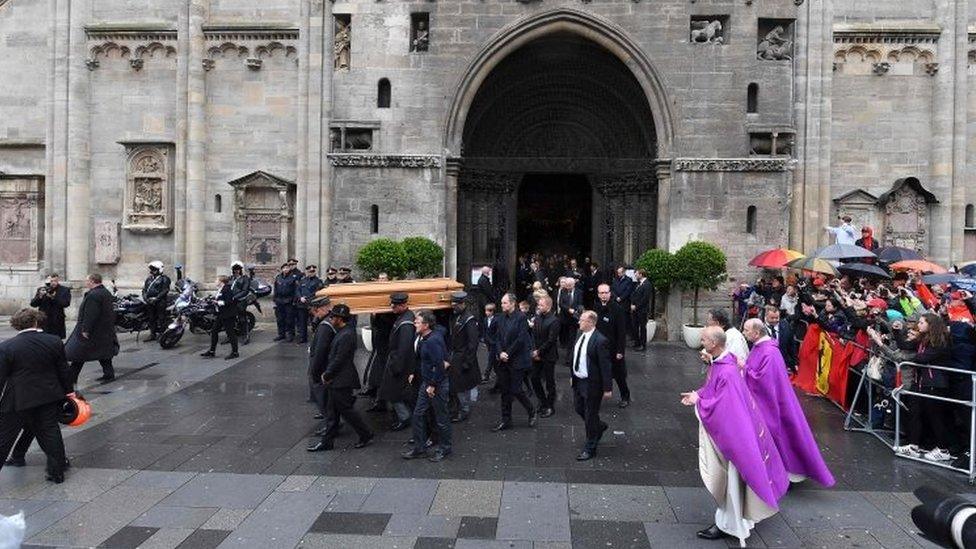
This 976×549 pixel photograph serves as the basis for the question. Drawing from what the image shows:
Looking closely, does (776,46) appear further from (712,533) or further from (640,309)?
(712,533)

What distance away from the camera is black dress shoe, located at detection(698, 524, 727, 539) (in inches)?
220

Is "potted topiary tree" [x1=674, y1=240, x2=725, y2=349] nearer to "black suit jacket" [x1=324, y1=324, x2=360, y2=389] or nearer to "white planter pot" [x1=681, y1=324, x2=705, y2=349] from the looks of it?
"white planter pot" [x1=681, y1=324, x2=705, y2=349]

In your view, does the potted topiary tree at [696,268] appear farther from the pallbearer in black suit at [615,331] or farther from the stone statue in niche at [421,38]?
the stone statue in niche at [421,38]

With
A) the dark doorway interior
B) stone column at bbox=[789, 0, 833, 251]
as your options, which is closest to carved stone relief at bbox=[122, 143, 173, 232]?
the dark doorway interior

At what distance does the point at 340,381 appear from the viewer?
25.1ft

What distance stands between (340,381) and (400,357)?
2.39 ft

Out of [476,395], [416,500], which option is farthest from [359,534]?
[476,395]

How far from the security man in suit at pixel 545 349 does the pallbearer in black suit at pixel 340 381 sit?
2450mm

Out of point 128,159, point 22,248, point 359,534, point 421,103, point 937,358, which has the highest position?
point 421,103

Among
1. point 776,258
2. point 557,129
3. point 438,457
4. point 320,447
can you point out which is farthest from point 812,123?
point 320,447

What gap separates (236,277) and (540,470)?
889 centimetres

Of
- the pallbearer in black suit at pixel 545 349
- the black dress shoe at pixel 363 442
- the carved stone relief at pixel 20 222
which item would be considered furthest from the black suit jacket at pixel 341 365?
the carved stone relief at pixel 20 222

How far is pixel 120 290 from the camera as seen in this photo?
17750mm

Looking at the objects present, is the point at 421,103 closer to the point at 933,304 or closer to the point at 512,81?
the point at 512,81
